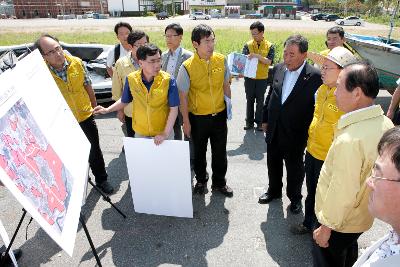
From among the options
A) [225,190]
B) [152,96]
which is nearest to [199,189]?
[225,190]

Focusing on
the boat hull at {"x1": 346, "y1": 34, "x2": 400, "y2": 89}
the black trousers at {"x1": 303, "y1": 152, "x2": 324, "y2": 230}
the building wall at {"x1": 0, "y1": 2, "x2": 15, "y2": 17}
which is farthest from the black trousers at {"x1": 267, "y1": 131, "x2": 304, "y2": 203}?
the building wall at {"x1": 0, "y1": 2, "x2": 15, "y2": 17}

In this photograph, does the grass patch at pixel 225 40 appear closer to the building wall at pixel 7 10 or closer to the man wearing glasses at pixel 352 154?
the man wearing glasses at pixel 352 154

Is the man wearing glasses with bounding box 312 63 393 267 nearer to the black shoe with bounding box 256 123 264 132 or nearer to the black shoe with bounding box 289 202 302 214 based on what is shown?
the black shoe with bounding box 289 202 302 214

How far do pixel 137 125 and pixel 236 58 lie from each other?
2535mm

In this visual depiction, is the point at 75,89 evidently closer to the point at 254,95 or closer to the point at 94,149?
the point at 94,149

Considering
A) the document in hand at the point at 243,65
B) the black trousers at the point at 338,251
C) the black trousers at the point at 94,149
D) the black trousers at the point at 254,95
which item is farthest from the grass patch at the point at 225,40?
the black trousers at the point at 338,251

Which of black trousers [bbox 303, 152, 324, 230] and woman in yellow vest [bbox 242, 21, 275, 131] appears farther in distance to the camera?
woman in yellow vest [bbox 242, 21, 275, 131]

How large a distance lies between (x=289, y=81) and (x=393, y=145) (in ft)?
6.25

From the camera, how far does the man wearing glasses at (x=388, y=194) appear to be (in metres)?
1.07

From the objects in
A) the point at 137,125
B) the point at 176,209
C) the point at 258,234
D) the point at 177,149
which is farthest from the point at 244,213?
the point at 137,125

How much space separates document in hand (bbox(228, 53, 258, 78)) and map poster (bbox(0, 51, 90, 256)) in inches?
125

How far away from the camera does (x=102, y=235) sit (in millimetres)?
3023

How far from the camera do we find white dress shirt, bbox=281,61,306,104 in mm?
2843

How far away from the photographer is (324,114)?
8.16ft
